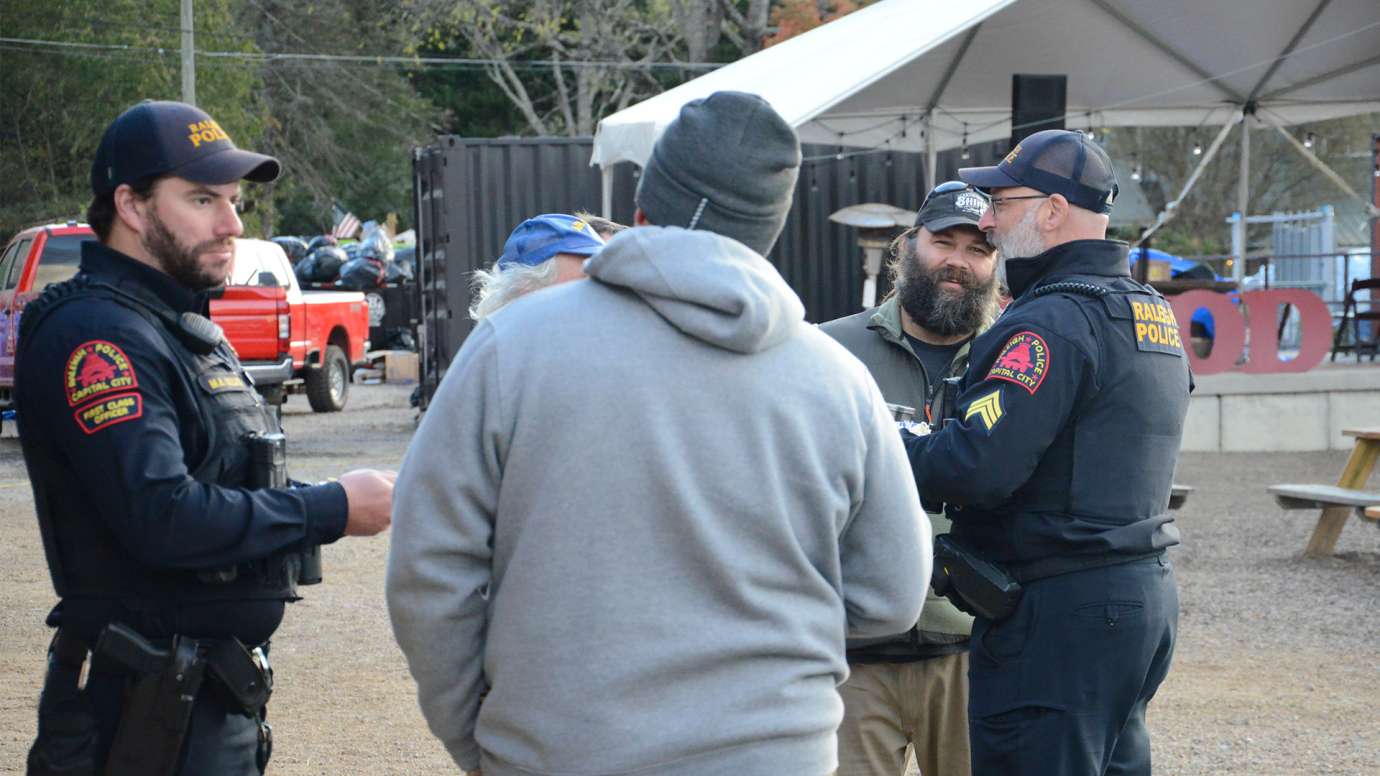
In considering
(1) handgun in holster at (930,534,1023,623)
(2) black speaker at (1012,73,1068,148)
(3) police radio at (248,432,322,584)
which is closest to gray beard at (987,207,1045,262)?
(1) handgun in holster at (930,534,1023,623)

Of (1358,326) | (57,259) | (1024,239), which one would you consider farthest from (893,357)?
(1358,326)

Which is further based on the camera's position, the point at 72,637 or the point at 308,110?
the point at 308,110

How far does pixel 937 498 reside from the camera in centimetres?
349

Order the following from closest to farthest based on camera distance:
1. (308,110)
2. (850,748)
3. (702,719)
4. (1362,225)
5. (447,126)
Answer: (702,719) → (850,748) → (1362,225) → (308,110) → (447,126)

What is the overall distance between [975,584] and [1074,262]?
0.80 meters

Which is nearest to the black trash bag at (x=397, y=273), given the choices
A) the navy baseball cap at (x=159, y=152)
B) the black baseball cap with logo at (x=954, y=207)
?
the black baseball cap with logo at (x=954, y=207)

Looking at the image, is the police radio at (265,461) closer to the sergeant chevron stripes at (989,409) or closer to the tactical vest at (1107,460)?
the sergeant chevron stripes at (989,409)

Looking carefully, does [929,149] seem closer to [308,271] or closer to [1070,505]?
[1070,505]

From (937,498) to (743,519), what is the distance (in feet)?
4.32

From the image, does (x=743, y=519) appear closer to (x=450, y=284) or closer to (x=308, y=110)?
(x=450, y=284)

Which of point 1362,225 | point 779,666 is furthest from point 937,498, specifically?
point 1362,225

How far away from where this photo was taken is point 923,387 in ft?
13.5

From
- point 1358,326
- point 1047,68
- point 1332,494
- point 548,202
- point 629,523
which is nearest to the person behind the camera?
point 629,523

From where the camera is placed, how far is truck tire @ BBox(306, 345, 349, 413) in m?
20.8
